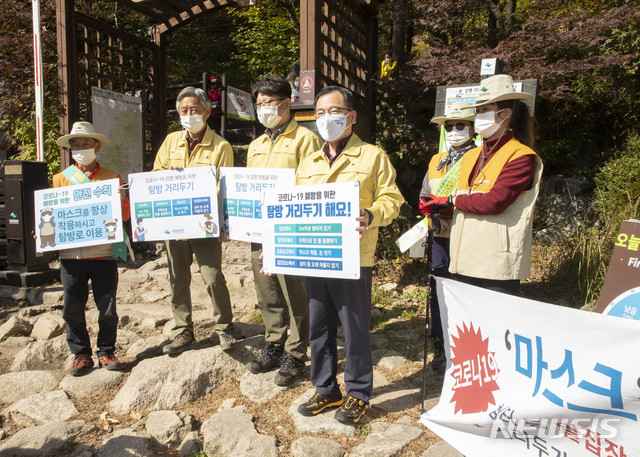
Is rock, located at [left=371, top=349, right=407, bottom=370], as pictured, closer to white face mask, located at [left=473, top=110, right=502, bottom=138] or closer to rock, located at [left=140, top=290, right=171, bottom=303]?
white face mask, located at [left=473, top=110, right=502, bottom=138]

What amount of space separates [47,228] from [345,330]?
2649 millimetres

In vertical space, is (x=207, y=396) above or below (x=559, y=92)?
below

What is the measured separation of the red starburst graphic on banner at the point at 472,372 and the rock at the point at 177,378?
1949mm

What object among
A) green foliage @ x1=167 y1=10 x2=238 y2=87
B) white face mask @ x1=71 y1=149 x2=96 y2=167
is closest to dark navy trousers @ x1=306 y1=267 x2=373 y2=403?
white face mask @ x1=71 y1=149 x2=96 y2=167

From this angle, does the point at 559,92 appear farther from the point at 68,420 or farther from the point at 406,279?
the point at 68,420

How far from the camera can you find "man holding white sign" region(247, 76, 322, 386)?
139 inches

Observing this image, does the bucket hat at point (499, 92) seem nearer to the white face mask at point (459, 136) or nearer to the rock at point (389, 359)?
the white face mask at point (459, 136)

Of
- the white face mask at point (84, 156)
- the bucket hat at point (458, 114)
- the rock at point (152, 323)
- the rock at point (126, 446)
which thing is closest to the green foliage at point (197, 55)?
the rock at point (152, 323)

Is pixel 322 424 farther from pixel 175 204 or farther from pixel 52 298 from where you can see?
pixel 52 298

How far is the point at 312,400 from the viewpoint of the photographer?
10.4ft

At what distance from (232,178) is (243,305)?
2.37 metres

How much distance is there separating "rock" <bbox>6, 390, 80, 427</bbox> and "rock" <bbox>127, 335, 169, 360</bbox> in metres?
0.74

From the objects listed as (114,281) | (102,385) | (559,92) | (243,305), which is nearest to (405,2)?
(559,92)

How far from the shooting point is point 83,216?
3.80 m
